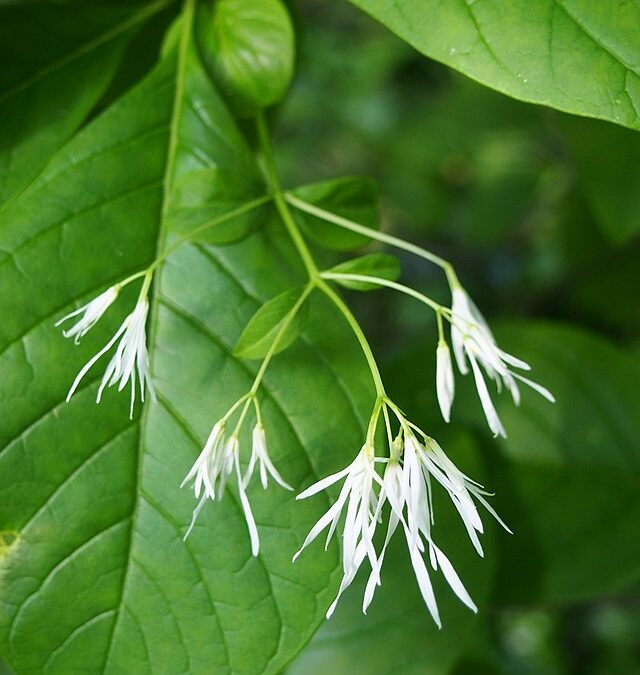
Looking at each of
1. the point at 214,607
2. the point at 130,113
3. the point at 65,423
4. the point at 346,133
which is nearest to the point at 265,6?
the point at 130,113

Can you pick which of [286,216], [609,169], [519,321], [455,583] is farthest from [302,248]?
[519,321]

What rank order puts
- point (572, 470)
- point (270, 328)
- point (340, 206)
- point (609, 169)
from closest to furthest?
1. point (270, 328)
2. point (340, 206)
3. point (609, 169)
4. point (572, 470)

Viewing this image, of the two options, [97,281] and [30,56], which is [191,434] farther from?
[30,56]

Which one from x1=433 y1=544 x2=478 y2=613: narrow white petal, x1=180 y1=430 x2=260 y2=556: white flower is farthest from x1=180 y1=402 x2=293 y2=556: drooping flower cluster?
x1=433 y1=544 x2=478 y2=613: narrow white petal

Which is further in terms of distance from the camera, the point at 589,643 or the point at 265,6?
the point at 589,643

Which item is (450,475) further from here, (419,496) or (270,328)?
(270,328)

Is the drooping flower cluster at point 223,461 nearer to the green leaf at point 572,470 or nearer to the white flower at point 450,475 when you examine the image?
the white flower at point 450,475
